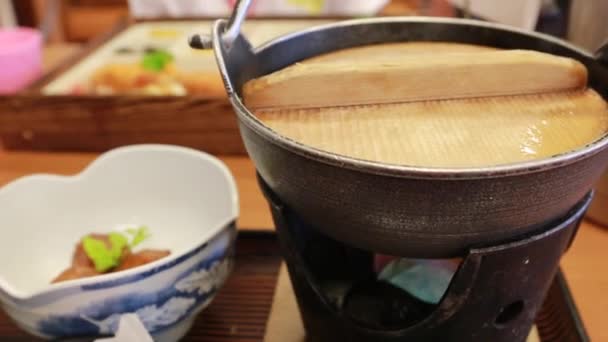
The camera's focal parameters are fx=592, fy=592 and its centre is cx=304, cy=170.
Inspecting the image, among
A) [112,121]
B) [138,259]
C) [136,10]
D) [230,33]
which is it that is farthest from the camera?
[136,10]

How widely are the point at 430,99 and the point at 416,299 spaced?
23 centimetres

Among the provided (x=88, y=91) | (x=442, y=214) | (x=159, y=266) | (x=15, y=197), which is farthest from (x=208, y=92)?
(x=442, y=214)

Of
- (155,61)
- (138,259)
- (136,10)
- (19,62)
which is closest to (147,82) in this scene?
(155,61)

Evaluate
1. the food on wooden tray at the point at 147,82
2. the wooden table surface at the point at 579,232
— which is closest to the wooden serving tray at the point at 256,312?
the wooden table surface at the point at 579,232

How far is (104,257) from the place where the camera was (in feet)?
2.63

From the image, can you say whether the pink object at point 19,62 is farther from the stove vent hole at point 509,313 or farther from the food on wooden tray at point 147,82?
Result: the stove vent hole at point 509,313

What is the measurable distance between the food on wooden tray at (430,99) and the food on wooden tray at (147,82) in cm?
60

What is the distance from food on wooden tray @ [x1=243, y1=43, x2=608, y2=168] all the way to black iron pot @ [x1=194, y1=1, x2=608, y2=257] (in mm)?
48

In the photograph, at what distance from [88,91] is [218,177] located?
0.50 metres

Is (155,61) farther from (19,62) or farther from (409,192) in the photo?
(409,192)

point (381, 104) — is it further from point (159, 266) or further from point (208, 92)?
point (208, 92)

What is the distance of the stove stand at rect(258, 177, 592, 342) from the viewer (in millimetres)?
525

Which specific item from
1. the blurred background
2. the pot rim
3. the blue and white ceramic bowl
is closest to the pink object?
the blurred background

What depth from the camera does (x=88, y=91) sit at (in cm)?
125
